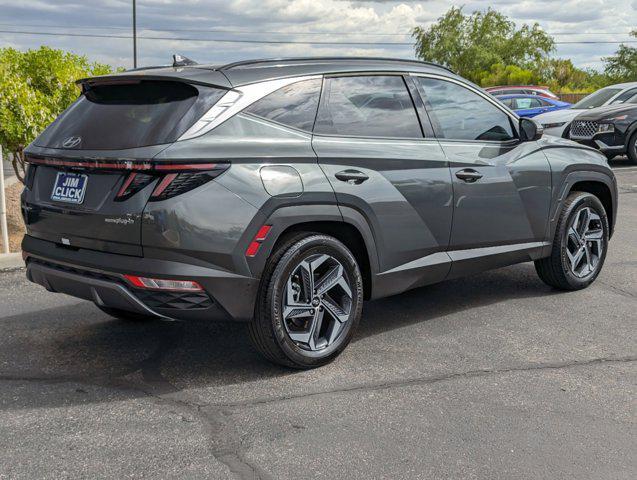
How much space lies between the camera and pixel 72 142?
14.9ft

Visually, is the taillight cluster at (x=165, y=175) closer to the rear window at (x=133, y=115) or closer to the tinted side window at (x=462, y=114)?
the rear window at (x=133, y=115)

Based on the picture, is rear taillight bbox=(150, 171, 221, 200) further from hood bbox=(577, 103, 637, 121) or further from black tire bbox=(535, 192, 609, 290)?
hood bbox=(577, 103, 637, 121)

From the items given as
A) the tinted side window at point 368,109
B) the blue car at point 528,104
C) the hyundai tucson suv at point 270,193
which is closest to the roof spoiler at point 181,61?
the hyundai tucson suv at point 270,193

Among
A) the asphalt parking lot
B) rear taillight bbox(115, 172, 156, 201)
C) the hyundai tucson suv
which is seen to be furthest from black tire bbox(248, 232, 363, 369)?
rear taillight bbox(115, 172, 156, 201)

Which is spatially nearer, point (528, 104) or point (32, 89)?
point (32, 89)

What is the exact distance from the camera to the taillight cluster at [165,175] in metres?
4.11

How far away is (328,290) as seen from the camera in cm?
475

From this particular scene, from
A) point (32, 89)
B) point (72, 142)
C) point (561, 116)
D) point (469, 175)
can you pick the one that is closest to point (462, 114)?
point (469, 175)

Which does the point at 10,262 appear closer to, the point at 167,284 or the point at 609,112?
the point at 167,284

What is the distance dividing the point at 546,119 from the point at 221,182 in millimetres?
15229

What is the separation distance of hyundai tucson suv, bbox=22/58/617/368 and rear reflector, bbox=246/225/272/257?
0.04ft

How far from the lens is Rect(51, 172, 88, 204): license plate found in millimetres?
4391

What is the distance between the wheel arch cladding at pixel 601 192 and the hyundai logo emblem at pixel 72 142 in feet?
12.8

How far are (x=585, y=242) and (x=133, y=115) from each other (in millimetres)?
3864
